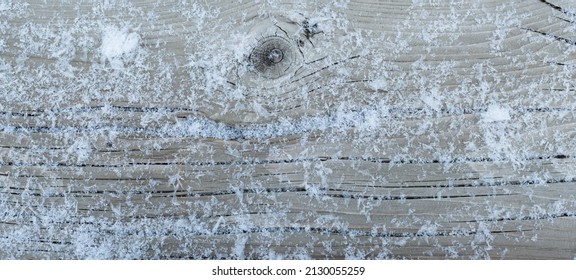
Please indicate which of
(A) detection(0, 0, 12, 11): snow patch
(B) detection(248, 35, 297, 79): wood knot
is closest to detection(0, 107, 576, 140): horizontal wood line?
(B) detection(248, 35, 297, 79): wood knot

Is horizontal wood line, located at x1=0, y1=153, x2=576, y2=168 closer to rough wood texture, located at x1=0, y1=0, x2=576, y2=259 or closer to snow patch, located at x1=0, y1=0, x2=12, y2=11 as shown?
rough wood texture, located at x1=0, y1=0, x2=576, y2=259

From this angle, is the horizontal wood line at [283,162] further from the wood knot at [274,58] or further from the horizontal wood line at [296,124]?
the wood knot at [274,58]

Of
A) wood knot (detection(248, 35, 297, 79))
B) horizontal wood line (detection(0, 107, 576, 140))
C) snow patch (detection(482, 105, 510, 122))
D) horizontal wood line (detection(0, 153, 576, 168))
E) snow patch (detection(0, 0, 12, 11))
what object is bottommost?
horizontal wood line (detection(0, 153, 576, 168))

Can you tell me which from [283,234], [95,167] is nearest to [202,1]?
[95,167]

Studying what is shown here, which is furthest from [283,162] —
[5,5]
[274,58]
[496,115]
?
[5,5]

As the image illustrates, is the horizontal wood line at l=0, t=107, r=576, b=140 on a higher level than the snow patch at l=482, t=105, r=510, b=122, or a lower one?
higher

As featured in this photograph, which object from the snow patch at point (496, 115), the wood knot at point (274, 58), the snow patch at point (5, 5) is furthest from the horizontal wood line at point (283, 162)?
the snow patch at point (5, 5)

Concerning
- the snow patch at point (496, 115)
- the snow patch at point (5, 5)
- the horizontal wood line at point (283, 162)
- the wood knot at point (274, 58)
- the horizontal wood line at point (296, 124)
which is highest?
the snow patch at point (5, 5)
